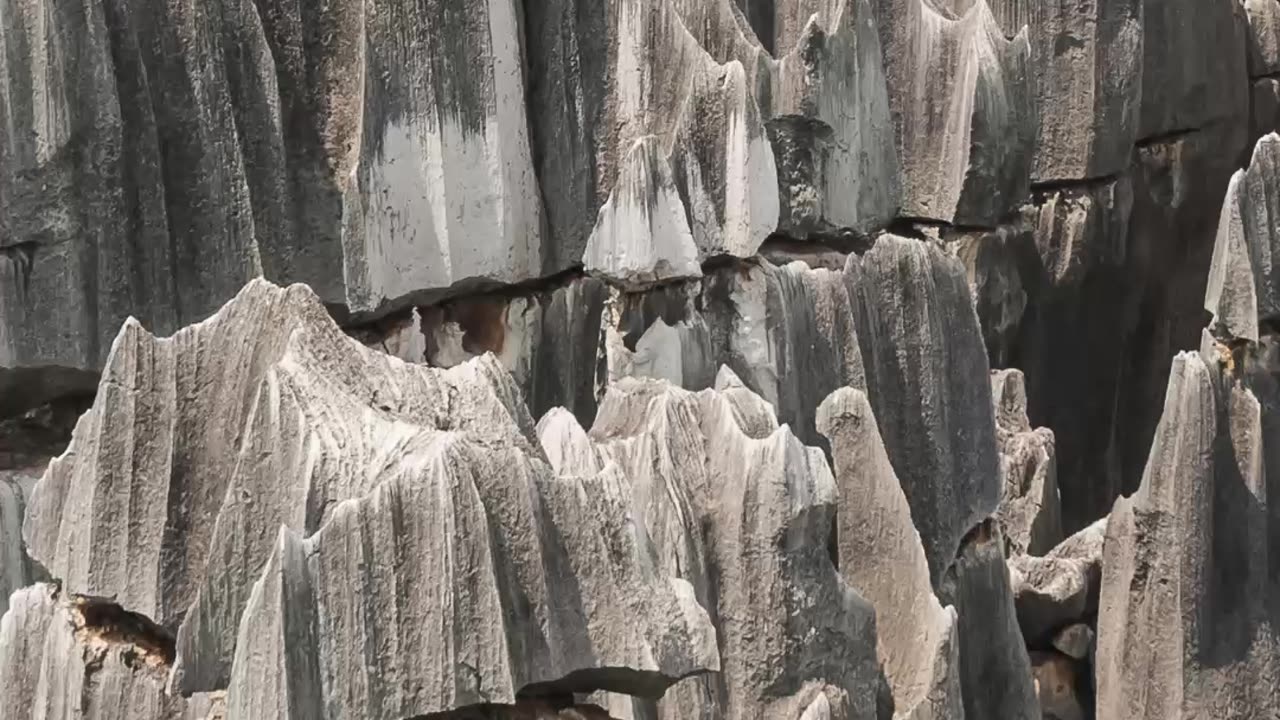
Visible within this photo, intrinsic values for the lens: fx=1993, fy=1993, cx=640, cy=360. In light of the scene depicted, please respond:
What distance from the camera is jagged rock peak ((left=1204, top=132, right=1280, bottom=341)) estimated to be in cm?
806

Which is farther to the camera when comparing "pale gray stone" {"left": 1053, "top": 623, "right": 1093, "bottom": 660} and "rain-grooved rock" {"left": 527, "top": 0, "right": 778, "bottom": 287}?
"pale gray stone" {"left": 1053, "top": 623, "right": 1093, "bottom": 660}

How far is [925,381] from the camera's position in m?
7.29

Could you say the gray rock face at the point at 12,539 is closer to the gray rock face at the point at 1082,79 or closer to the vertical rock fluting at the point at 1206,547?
the vertical rock fluting at the point at 1206,547

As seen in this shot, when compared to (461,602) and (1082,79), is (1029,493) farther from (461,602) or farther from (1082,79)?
(461,602)

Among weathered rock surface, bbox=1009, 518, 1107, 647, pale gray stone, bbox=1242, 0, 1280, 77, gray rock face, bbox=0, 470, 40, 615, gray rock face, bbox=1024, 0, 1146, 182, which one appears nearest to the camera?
gray rock face, bbox=0, 470, 40, 615

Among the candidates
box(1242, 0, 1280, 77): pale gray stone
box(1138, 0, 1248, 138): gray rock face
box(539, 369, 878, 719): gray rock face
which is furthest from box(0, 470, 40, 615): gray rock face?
box(1242, 0, 1280, 77): pale gray stone

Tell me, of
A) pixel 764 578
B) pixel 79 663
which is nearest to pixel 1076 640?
pixel 764 578

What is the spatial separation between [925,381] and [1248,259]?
169 centimetres

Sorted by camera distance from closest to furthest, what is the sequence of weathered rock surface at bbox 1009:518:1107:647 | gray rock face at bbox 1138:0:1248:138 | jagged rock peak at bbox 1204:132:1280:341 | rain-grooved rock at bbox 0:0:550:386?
rain-grooved rock at bbox 0:0:550:386
jagged rock peak at bbox 1204:132:1280:341
weathered rock surface at bbox 1009:518:1107:647
gray rock face at bbox 1138:0:1248:138

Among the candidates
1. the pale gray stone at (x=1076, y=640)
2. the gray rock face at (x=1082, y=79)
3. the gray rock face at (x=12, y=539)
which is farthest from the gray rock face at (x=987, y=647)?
the gray rock face at (x=1082, y=79)

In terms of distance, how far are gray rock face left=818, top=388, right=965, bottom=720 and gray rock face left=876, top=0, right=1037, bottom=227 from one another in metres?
4.07

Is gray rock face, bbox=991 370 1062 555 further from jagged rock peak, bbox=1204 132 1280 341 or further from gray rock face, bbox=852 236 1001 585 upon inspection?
gray rock face, bbox=852 236 1001 585

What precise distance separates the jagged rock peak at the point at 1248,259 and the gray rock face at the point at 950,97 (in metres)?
1.96

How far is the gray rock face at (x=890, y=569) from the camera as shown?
5777mm
